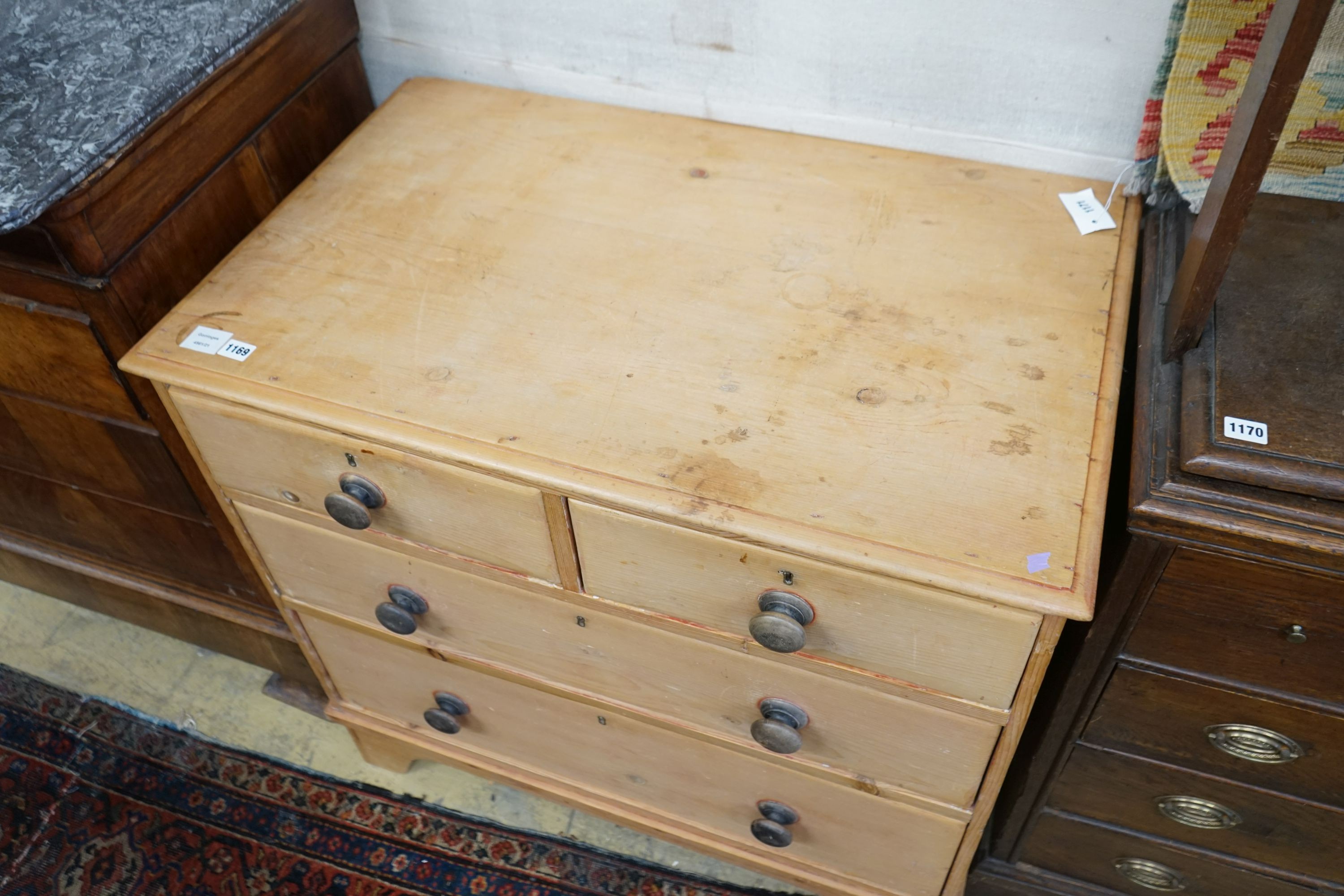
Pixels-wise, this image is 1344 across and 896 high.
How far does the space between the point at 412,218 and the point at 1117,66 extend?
0.76 metres

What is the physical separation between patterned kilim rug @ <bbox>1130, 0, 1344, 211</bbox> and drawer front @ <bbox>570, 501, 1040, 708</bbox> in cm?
50

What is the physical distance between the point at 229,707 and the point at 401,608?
0.74 m

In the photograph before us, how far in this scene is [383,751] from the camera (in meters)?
1.49

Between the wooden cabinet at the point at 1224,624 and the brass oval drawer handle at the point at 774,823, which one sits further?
the brass oval drawer handle at the point at 774,823

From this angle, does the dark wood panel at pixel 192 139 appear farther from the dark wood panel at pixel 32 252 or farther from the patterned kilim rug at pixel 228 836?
the patterned kilim rug at pixel 228 836

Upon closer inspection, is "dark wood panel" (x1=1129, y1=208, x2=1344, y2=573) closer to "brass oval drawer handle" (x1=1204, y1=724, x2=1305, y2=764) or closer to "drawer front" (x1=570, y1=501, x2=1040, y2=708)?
"drawer front" (x1=570, y1=501, x2=1040, y2=708)

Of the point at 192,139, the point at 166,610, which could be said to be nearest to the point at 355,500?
the point at 192,139

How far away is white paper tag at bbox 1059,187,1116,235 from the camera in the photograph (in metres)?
1.01

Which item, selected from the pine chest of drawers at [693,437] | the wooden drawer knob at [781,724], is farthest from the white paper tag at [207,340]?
the wooden drawer knob at [781,724]

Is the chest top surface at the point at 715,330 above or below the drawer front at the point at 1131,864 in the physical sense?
above

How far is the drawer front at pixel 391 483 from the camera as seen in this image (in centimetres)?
89

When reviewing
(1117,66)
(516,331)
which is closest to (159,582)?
(516,331)

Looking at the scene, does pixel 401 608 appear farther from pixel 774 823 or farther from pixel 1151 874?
pixel 1151 874

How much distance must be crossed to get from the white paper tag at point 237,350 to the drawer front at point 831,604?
0.36 metres
